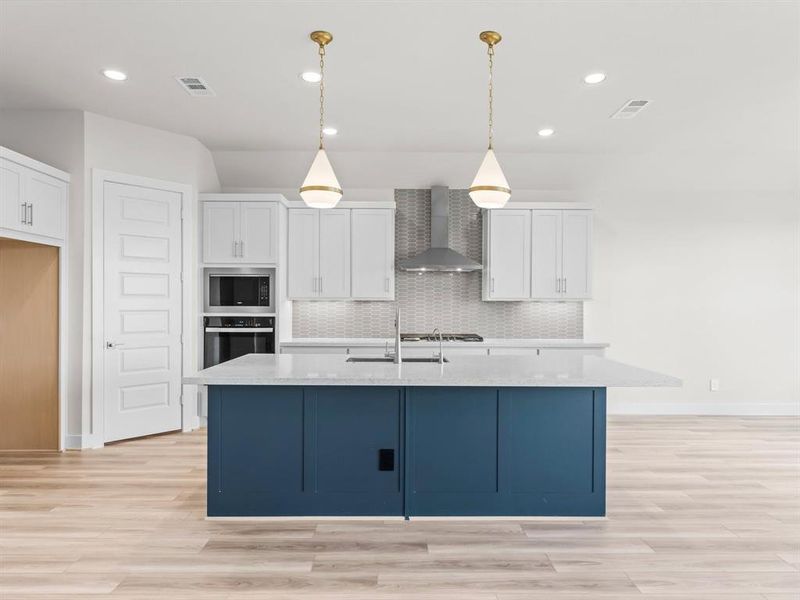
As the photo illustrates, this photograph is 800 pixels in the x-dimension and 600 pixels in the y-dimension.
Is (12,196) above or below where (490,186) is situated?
above

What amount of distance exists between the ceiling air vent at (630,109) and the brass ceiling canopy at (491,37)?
1582 millimetres

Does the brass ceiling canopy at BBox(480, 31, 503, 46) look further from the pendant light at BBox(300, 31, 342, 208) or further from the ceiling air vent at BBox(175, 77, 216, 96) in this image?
the ceiling air vent at BBox(175, 77, 216, 96)

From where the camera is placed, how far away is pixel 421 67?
356cm

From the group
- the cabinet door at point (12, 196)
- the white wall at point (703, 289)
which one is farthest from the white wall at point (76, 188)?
the white wall at point (703, 289)

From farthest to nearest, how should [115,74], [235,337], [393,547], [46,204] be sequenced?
[235,337] < [46,204] < [115,74] < [393,547]

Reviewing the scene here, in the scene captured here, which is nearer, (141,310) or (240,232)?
(141,310)

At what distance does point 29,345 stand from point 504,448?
13.1ft

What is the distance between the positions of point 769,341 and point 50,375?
743 cm

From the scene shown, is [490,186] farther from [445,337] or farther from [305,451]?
[445,337]

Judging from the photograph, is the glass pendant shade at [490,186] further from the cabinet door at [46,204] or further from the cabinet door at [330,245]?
the cabinet door at [46,204]

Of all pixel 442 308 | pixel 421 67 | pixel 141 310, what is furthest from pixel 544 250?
pixel 141 310

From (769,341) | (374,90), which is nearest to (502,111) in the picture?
(374,90)

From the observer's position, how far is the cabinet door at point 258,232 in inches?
208

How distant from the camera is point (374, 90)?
3.96 m
